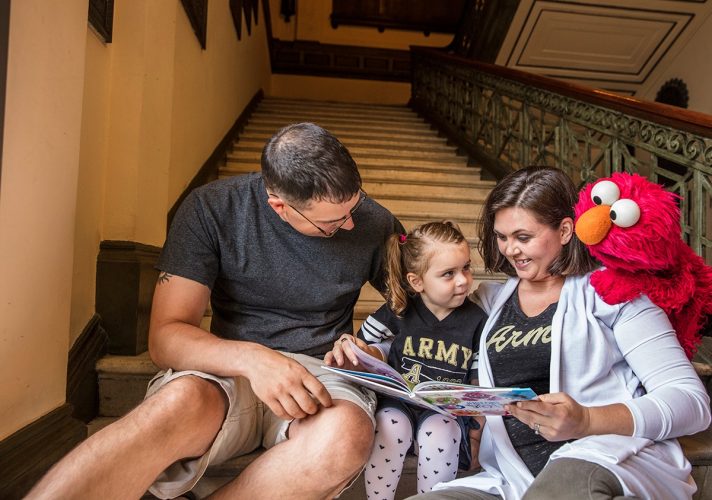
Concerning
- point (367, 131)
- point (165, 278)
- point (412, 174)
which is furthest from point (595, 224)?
point (367, 131)

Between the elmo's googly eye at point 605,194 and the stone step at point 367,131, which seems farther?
the stone step at point 367,131

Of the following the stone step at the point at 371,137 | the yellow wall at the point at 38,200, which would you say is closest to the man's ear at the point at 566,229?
the yellow wall at the point at 38,200

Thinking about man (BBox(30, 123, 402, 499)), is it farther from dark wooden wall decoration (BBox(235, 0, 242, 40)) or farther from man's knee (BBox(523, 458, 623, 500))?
dark wooden wall decoration (BBox(235, 0, 242, 40))

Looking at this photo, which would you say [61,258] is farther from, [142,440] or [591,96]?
[591,96]

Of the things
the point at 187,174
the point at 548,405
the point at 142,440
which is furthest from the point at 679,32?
the point at 142,440

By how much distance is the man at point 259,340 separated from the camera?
1250mm

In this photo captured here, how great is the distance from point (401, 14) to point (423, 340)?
8.43 metres

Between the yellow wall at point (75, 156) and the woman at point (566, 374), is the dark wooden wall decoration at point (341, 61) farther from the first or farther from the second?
the woman at point (566, 374)

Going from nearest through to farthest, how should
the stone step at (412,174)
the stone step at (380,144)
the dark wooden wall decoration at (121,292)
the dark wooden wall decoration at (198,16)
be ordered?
the dark wooden wall decoration at (121,292) < the dark wooden wall decoration at (198,16) < the stone step at (412,174) < the stone step at (380,144)

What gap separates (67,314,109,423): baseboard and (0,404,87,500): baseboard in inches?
12.1

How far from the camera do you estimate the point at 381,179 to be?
4270 mm

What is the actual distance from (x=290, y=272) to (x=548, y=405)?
2.56 feet

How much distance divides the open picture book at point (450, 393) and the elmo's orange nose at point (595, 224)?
0.39 m

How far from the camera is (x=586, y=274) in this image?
1.49m
